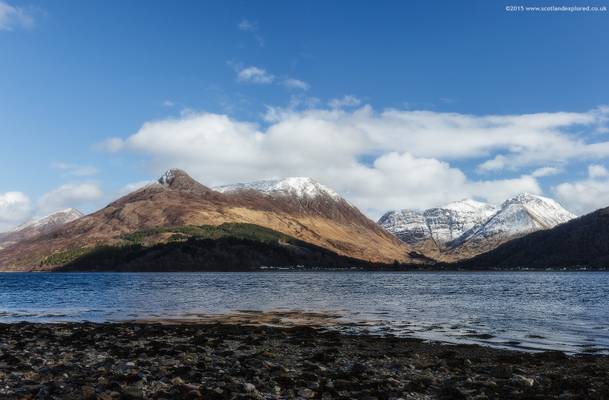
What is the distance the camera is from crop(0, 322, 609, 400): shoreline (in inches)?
993

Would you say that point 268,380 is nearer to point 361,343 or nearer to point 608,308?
point 361,343

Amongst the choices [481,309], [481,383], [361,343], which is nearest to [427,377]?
[481,383]

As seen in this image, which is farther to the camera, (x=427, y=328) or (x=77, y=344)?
(x=427, y=328)

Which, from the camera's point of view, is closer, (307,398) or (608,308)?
(307,398)

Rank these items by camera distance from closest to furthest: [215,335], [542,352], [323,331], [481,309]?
1. [542,352]
2. [215,335]
3. [323,331]
4. [481,309]

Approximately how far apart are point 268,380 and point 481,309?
6505 cm

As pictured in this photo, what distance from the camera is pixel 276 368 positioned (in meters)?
31.0

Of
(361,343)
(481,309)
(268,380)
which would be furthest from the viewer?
(481,309)

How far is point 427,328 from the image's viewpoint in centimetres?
5806

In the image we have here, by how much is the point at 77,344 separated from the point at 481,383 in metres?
29.2

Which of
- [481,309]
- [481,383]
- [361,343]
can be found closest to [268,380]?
[481,383]

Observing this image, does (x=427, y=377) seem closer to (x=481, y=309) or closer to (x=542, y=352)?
(x=542, y=352)

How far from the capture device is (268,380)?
91.1ft

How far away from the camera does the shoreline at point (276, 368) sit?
25.2 metres
